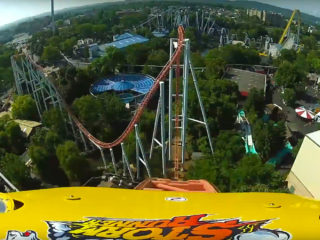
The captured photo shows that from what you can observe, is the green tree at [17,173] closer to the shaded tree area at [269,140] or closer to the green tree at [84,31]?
the shaded tree area at [269,140]

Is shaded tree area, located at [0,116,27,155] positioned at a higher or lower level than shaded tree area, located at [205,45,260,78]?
lower

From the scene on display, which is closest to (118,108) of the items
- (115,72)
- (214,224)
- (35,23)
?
(115,72)

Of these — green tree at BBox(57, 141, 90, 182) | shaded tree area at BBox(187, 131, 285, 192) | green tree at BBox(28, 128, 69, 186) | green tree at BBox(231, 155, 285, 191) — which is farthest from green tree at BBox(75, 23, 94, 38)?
green tree at BBox(231, 155, 285, 191)

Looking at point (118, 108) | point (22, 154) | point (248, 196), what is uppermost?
point (248, 196)

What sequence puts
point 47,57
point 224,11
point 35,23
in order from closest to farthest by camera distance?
point 47,57
point 35,23
point 224,11

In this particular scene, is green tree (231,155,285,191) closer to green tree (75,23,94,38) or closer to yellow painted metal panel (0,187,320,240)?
yellow painted metal panel (0,187,320,240)

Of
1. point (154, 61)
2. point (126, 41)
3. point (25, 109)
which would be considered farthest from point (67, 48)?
point (25, 109)

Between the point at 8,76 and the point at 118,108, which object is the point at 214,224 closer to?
the point at 118,108
